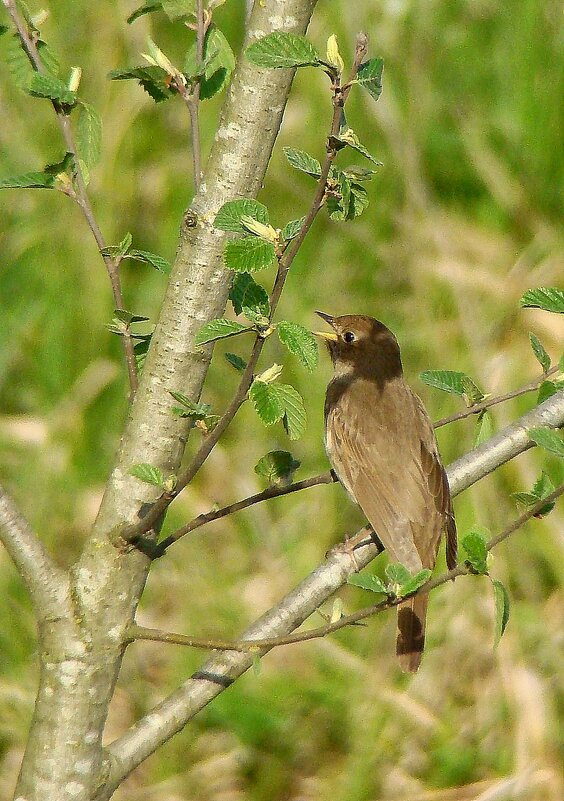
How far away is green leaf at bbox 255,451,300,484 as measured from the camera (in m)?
2.28

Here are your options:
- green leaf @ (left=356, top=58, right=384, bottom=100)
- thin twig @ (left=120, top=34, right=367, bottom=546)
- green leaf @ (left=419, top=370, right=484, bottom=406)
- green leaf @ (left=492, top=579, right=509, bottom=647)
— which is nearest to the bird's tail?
green leaf @ (left=419, top=370, right=484, bottom=406)

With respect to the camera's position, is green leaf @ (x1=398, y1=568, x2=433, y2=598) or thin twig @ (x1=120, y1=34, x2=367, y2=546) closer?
thin twig @ (x1=120, y1=34, x2=367, y2=546)

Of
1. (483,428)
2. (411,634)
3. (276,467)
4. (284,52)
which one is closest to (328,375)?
(411,634)

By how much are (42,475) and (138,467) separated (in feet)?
10.4

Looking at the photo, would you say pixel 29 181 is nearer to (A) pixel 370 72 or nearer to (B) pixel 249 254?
(B) pixel 249 254

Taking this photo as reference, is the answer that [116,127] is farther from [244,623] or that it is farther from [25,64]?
[25,64]

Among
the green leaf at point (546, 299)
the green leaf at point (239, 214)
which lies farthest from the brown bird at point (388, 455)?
the green leaf at point (239, 214)

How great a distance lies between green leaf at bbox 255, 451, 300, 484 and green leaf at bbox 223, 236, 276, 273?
23.1 inches

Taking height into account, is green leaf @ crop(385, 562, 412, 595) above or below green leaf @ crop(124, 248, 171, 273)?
below

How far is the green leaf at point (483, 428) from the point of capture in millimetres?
2553

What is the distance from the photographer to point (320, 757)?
4391mm

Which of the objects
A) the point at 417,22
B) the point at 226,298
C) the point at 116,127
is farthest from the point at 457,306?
the point at 226,298

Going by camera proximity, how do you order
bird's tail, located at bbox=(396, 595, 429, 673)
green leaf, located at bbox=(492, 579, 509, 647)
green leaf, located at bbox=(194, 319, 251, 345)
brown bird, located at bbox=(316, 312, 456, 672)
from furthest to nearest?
brown bird, located at bbox=(316, 312, 456, 672) < bird's tail, located at bbox=(396, 595, 429, 673) < green leaf, located at bbox=(492, 579, 509, 647) < green leaf, located at bbox=(194, 319, 251, 345)

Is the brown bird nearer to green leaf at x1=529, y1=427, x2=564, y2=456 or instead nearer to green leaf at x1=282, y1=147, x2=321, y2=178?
green leaf at x1=529, y1=427, x2=564, y2=456
